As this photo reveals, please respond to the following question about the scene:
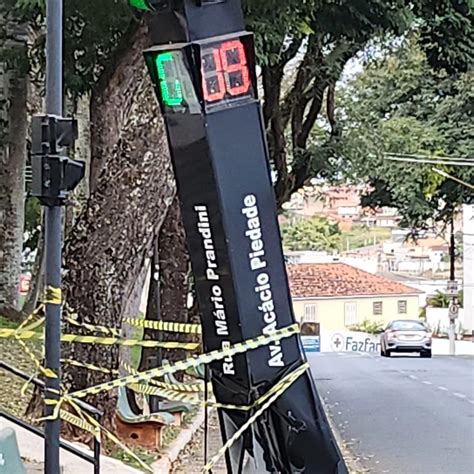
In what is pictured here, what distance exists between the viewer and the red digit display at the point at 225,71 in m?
4.92

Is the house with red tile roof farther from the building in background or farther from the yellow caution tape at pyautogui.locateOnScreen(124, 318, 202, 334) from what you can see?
the yellow caution tape at pyautogui.locateOnScreen(124, 318, 202, 334)

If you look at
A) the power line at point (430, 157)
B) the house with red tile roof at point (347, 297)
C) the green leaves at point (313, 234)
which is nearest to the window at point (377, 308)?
the house with red tile roof at point (347, 297)

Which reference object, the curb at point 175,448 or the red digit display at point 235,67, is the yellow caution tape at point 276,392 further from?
the curb at point 175,448

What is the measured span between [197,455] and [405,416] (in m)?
5.23

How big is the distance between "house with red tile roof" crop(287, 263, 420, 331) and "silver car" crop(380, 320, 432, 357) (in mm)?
26233

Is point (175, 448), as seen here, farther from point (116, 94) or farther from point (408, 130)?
point (408, 130)

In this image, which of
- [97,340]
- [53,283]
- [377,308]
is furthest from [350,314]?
[53,283]

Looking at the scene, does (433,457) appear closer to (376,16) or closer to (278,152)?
→ (376,16)

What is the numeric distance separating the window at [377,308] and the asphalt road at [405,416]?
4018 centimetres

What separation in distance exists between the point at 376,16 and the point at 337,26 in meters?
0.54

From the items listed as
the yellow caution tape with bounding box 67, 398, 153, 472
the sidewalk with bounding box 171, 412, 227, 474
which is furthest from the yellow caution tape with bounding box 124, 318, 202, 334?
the sidewalk with bounding box 171, 412, 227, 474

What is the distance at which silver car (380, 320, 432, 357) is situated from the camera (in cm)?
3688

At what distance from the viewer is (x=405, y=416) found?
15922 millimetres

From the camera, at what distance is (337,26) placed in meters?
11.8
